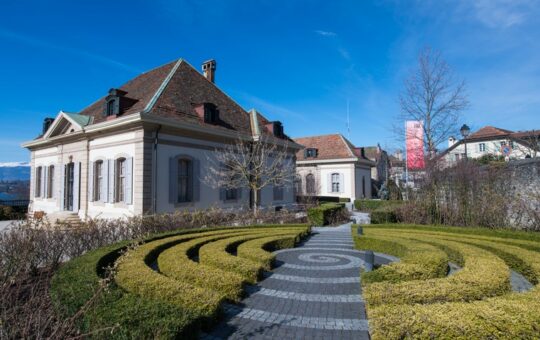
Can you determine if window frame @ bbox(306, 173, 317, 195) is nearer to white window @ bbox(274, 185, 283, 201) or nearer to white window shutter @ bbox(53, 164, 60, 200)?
white window @ bbox(274, 185, 283, 201)

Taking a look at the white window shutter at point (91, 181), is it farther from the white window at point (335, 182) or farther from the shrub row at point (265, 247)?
the white window at point (335, 182)

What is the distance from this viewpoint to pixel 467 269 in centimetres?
600

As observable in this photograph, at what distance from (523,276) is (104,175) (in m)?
17.4

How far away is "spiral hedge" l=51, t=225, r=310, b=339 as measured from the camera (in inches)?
139

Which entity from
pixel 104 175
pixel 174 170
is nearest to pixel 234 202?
pixel 174 170

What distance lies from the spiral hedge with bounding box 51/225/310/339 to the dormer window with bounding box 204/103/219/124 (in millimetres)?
8270

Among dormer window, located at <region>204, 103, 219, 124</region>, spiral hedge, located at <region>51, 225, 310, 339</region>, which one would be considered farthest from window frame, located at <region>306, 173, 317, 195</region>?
spiral hedge, located at <region>51, 225, 310, 339</region>

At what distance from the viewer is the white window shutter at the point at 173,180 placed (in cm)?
1454

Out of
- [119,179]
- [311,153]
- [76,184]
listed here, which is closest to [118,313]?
[119,179]

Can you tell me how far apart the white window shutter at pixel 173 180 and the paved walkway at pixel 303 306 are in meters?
8.03

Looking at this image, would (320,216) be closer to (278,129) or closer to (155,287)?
(278,129)

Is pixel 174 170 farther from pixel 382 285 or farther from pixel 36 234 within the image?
pixel 382 285

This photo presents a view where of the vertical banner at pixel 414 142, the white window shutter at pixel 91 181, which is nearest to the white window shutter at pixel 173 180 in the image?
the white window shutter at pixel 91 181

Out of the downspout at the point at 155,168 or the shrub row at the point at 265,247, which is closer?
the shrub row at the point at 265,247
